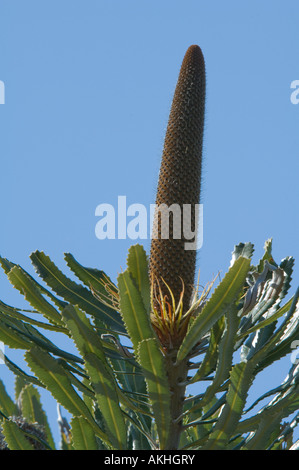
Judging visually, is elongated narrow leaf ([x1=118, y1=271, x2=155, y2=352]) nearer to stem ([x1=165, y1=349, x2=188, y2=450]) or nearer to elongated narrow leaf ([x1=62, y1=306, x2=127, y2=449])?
elongated narrow leaf ([x1=62, y1=306, x2=127, y2=449])

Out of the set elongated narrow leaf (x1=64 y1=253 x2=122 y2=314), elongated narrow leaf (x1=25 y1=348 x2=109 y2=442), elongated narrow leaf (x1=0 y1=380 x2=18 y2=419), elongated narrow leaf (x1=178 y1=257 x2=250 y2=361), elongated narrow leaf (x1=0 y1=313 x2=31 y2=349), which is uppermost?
Result: elongated narrow leaf (x1=64 y1=253 x2=122 y2=314)

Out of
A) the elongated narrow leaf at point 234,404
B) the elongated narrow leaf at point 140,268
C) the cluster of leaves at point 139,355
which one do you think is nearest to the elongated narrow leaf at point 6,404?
the cluster of leaves at point 139,355

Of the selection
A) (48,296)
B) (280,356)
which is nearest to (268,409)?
(280,356)

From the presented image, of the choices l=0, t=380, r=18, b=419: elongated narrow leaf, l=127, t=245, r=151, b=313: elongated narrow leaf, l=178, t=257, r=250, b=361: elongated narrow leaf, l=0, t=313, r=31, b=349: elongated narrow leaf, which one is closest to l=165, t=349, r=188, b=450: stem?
l=178, t=257, r=250, b=361: elongated narrow leaf

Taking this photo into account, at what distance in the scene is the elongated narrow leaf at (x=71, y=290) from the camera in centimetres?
469

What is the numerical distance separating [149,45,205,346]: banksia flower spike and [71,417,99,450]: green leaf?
1.03 metres

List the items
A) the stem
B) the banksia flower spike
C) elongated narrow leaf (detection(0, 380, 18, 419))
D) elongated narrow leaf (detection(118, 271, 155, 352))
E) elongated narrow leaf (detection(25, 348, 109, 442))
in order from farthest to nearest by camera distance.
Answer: elongated narrow leaf (detection(0, 380, 18, 419)) → the banksia flower spike → the stem → elongated narrow leaf (detection(25, 348, 109, 442)) → elongated narrow leaf (detection(118, 271, 155, 352))

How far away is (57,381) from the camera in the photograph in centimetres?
393

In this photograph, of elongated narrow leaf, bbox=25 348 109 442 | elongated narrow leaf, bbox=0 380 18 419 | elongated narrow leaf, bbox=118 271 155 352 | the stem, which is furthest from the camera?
elongated narrow leaf, bbox=0 380 18 419

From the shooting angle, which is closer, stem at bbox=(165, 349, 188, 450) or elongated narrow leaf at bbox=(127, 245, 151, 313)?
elongated narrow leaf at bbox=(127, 245, 151, 313)

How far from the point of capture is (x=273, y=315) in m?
4.42

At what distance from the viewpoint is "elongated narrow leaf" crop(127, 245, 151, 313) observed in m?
3.78

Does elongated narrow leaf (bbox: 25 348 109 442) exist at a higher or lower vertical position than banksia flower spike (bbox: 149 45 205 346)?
lower

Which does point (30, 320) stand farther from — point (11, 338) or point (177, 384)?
point (177, 384)
